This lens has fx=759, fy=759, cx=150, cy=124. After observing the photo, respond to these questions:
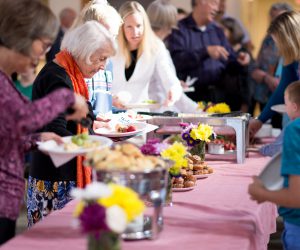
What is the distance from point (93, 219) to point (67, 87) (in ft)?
3.56

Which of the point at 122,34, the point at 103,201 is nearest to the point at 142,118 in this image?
the point at 122,34

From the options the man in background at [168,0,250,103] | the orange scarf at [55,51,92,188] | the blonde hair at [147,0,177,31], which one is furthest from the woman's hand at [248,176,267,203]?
the man in background at [168,0,250,103]

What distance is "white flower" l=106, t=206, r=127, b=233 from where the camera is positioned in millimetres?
1498

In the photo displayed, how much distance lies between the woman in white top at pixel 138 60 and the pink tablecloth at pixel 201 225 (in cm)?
117

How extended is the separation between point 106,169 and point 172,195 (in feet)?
2.39

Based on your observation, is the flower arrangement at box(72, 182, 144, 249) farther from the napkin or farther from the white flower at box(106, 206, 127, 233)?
the napkin

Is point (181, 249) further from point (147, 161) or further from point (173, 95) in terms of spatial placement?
point (173, 95)

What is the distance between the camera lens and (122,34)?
378cm

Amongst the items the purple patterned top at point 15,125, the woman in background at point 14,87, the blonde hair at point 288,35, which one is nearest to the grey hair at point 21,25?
the woman in background at point 14,87

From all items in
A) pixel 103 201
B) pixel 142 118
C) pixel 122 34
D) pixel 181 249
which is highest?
pixel 122 34

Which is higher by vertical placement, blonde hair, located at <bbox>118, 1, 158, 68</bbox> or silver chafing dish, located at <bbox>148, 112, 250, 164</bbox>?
blonde hair, located at <bbox>118, 1, 158, 68</bbox>

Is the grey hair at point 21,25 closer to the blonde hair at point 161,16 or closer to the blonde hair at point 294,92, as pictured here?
the blonde hair at point 294,92

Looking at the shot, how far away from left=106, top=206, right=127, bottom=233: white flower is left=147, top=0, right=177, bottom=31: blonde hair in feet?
11.2

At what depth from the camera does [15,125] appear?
1.86m
